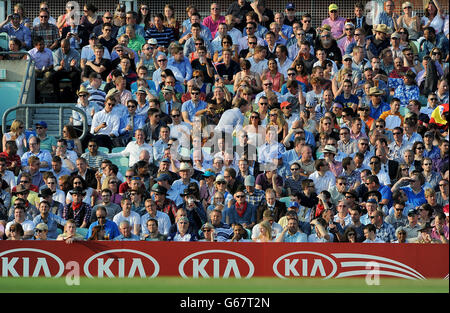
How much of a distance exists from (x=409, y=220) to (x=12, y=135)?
5.52 meters

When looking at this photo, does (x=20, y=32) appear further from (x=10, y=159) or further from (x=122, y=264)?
(x=122, y=264)

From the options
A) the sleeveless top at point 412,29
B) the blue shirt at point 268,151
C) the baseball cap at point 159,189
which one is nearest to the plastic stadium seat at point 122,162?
the baseball cap at point 159,189

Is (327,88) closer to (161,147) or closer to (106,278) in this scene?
(161,147)

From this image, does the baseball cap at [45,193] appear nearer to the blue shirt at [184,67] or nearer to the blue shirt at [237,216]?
the blue shirt at [237,216]

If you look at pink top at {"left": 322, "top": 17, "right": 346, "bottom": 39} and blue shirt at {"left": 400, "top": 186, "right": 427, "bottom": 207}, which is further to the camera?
pink top at {"left": 322, "top": 17, "right": 346, "bottom": 39}

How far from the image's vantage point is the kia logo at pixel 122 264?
11.8 meters

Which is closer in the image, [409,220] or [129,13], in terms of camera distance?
[409,220]

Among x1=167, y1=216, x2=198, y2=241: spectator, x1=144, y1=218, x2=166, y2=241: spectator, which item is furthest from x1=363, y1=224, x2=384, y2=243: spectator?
x1=144, y1=218, x2=166, y2=241: spectator

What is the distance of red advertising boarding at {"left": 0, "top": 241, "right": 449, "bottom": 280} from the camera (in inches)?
463

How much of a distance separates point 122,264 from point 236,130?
3.23 m

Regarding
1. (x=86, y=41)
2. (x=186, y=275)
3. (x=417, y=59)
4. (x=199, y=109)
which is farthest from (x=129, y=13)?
(x=186, y=275)

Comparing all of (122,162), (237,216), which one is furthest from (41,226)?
(237,216)

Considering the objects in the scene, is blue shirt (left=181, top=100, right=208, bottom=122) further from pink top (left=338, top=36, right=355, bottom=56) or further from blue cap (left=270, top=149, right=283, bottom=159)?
pink top (left=338, top=36, right=355, bottom=56)
